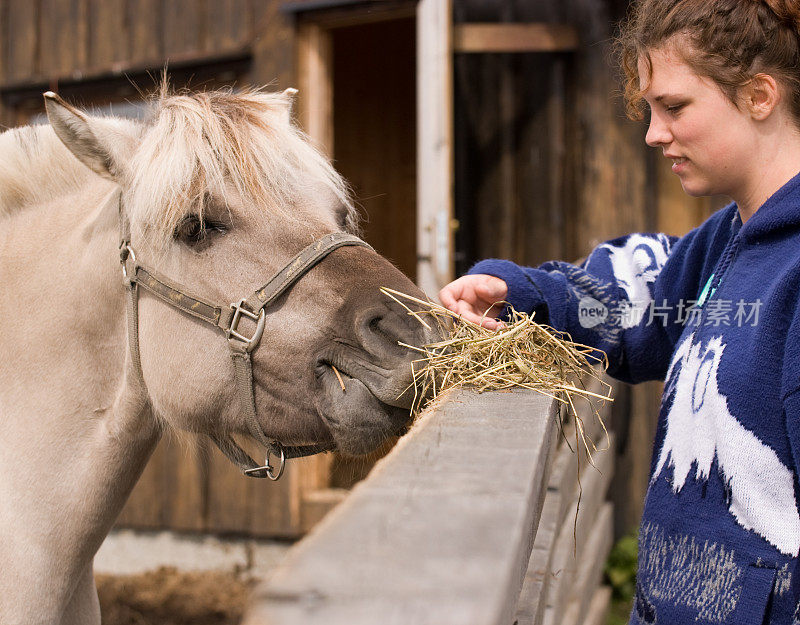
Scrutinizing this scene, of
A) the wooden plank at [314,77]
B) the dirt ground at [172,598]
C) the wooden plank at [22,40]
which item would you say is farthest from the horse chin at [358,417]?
the wooden plank at [22,40]

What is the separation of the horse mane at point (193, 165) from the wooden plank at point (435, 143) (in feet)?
5.46

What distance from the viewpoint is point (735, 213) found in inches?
63.1

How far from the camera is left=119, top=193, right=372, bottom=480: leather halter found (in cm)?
158

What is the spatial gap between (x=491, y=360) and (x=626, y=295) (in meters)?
0.53

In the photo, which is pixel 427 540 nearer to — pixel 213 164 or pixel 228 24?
pixel 213 164

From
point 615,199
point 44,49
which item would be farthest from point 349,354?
point 44,49

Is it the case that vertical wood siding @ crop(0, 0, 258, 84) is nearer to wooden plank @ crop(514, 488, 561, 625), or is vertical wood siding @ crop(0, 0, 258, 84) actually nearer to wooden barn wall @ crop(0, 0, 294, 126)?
wooden barn wall @ crop(0, 0, 294, 126)

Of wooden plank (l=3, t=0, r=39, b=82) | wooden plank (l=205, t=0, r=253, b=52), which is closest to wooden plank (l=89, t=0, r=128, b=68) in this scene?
wooden plank (l=3, t=0, r=39, b=82)

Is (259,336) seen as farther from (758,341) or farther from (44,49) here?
(44,49)

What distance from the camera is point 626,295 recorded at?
1.78 metres

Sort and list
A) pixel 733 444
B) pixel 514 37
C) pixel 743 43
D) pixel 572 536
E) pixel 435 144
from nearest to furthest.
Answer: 1. pixel 733 444
2. pixel 743 43
3. pixel 572 536
4. pixel 435 144
5. pixel 514 37

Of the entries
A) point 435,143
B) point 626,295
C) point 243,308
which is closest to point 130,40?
point 435,143

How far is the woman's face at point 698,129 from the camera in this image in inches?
54.6

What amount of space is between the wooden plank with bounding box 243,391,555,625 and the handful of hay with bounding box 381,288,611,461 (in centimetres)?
43
